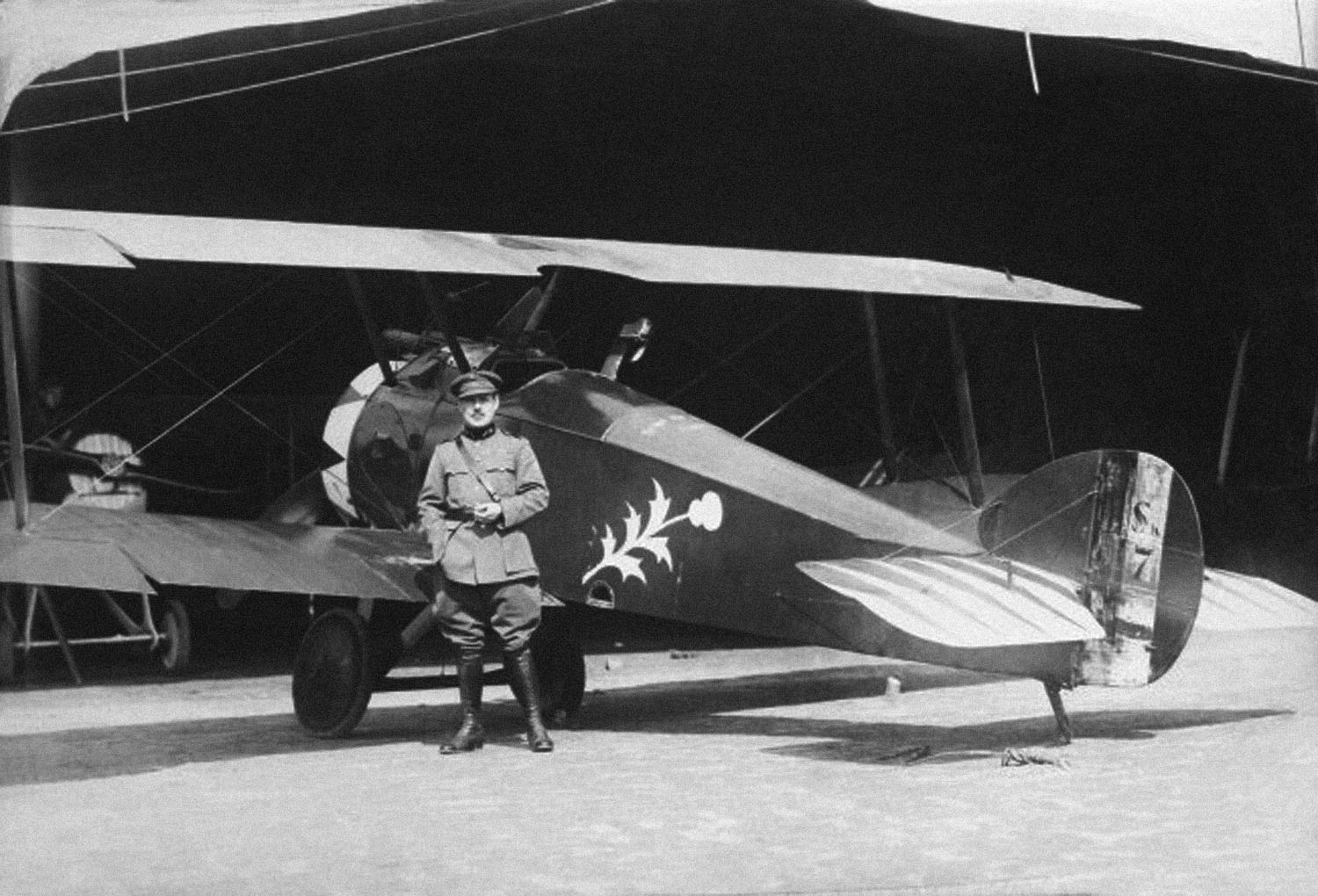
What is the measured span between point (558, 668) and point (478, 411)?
Result: 1.83m

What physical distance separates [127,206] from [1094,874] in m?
9.91

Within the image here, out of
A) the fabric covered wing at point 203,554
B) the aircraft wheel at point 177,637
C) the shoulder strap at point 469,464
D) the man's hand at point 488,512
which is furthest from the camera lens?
the aircraft wheel at point 177,637

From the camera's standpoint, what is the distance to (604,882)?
5.58 meters

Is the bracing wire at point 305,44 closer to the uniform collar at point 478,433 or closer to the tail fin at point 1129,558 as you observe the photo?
the uniform collar at point 478,433

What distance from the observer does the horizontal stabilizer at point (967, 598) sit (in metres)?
7.25

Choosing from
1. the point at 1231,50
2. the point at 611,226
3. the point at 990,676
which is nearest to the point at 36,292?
the point at 611,226

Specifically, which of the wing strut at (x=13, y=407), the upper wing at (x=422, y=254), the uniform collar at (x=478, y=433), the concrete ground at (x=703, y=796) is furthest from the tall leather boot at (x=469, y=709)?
the wing strut at (x=13, y=407)

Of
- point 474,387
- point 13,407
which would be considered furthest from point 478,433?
point 13,407

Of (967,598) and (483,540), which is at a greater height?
(483,540)

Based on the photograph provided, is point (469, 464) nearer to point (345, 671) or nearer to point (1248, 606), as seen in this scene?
point (345, 671)

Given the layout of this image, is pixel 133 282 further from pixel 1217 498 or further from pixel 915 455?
pixel 1217 498

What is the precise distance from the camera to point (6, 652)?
12.4 metres

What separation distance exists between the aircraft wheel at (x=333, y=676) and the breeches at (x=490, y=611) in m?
0.73

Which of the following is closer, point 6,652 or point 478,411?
point 478,411
